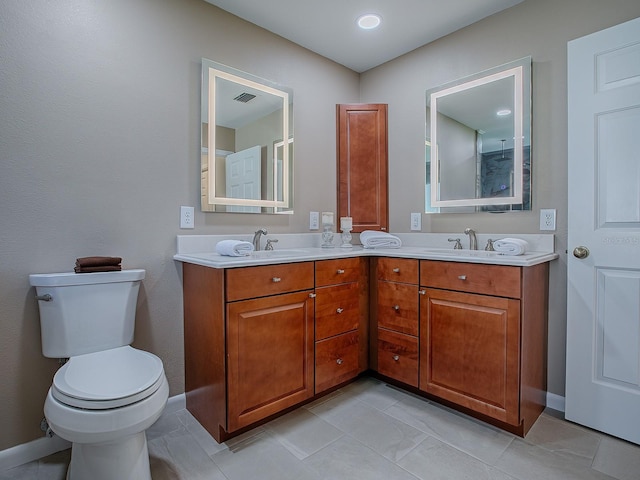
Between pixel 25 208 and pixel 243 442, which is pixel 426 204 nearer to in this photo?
pixel 243 442

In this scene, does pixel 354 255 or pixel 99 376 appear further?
pixel 354 255

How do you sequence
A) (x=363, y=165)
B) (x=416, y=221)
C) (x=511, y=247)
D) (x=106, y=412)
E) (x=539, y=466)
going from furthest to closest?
(x=363, y=165)
(x=416, y=221)
(x=511, y=247)
(x=539, y=466)
(x=106, y=412)

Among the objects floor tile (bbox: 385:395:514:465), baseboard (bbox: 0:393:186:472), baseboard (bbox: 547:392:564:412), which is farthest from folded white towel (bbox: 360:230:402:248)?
baseboard (bbox: 0:393:186:472)

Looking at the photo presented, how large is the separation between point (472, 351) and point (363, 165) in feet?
5.26

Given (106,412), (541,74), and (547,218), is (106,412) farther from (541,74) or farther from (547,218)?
(541,74)

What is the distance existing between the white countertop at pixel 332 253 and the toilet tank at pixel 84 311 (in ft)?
1.16

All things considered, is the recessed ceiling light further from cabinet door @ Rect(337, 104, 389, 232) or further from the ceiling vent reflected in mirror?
the ceiling vent reflected in mirror

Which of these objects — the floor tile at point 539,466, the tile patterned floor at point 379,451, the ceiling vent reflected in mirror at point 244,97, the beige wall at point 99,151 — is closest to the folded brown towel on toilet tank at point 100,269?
the beige wall at point 99,151

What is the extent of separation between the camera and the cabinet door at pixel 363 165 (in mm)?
2791

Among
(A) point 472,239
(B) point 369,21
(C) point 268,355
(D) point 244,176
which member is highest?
(B) point 369,21

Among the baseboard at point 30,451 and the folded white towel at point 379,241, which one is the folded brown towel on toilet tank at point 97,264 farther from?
the folded white towel at point 379,241

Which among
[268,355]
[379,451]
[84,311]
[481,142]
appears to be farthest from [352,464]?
[481,142]

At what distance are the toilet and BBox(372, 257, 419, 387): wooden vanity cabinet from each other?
132 centimetres

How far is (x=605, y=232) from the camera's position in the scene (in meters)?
1.74
